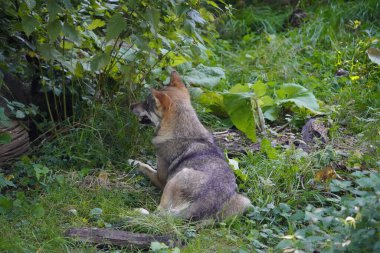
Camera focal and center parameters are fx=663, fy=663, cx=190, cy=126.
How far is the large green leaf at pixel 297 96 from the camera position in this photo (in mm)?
7703

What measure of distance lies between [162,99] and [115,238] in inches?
67.4

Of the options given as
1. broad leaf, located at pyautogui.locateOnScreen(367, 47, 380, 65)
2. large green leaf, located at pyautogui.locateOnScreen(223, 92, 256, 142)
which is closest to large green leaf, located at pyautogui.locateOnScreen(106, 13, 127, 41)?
large green leaf, located at pyautogui.locateOnScreen(223, 92, 256, 142)

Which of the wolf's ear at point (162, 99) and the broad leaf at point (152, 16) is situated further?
the wolf's ear at point (162, 99)

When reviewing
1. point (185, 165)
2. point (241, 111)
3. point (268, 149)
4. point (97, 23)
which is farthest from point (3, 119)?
point (241, 111)

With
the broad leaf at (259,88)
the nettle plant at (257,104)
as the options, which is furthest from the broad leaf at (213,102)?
the broad leaf at (259,88)

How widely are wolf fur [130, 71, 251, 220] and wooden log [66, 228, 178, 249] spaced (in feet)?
1.60

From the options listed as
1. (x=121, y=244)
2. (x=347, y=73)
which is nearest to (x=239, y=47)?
(x=347, y=73)

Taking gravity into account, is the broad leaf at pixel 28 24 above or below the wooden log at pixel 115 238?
above

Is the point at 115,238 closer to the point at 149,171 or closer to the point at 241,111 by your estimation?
the point at 149,171

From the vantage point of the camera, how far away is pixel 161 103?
6.34m

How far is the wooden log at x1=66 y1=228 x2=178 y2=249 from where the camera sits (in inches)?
198

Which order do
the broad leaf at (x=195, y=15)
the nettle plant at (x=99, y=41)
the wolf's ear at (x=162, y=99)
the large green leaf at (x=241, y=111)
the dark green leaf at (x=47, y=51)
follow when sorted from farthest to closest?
1. the large green leaf at (x=241, y=111)
2. the wolf's ear at (x=162, y=99)
3. the broad leaf at (x=195, y=15)
4. the dark green leaf at (x=47, y=51)
5. the nettle plant at (x=99, y=41)

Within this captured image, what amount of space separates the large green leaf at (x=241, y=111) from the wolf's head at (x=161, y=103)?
869mm

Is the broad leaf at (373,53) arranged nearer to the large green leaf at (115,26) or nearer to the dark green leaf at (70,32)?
the large green leaf at (115,26)
